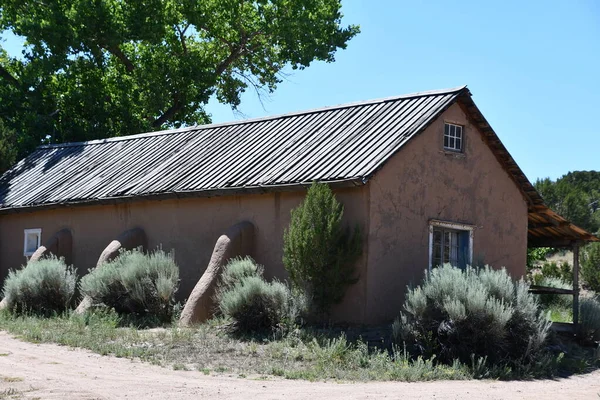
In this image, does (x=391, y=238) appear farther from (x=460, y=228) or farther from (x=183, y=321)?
(x=183, y=321)

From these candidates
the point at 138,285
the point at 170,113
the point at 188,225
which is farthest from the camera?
Answer: the point at 170,113

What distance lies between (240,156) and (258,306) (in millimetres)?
4781

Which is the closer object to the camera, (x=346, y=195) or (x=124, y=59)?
(x=346, y=195)

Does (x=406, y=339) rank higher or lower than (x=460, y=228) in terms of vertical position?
lower

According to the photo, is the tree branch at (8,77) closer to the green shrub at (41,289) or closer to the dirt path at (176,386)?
the green shrub at (41,289)

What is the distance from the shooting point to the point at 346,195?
55.4 feet

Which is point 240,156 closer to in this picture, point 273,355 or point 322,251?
point 322,251

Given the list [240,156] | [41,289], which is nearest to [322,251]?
[240,156]

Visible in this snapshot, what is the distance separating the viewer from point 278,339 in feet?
51.4

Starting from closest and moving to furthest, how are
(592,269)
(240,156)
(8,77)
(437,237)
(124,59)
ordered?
1. (437,237)
2. (240,156)
3. (592,269)
4. (8,77)
5. (124,59)

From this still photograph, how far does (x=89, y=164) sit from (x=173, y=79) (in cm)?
1147

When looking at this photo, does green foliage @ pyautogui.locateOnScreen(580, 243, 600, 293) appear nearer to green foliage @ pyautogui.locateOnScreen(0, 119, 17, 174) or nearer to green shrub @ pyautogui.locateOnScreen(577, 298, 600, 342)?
green shrub @ pyautogui.locateOnScreen(577, 298, 600, 342)

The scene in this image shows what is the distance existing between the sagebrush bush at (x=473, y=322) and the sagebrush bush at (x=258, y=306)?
236 centimetres

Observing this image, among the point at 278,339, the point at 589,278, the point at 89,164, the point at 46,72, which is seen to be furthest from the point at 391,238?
the point at 46,72
